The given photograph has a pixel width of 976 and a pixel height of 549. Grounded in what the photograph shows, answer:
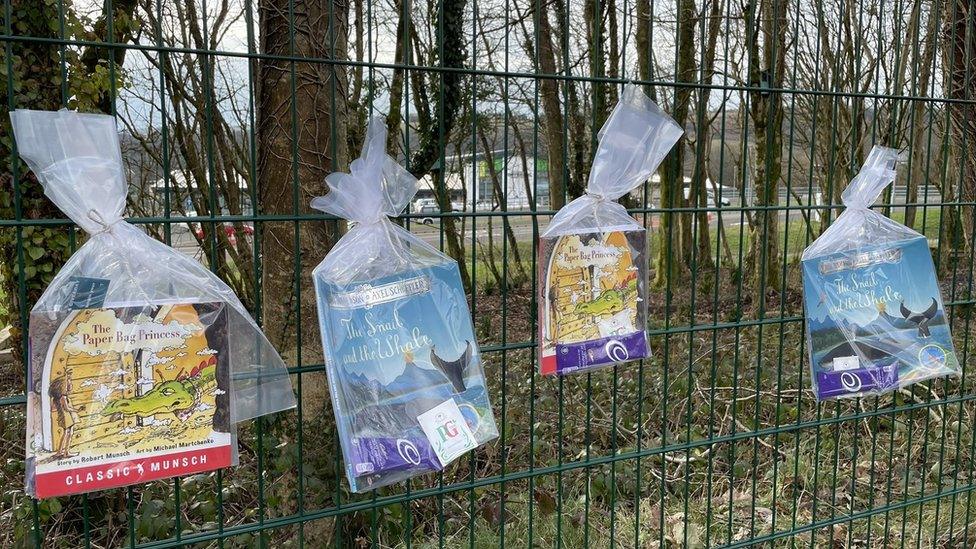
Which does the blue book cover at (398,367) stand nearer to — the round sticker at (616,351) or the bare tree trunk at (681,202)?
the round sticker at (616,351)

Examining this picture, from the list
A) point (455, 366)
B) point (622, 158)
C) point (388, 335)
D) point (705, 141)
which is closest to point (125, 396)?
point (388, 335)

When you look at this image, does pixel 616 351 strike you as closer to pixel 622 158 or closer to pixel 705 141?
pixel 622 158

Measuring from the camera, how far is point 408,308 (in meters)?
1.86

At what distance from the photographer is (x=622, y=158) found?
86.0 inches

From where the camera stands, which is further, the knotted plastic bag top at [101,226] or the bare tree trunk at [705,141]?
the bare tree trunk at [705,141]

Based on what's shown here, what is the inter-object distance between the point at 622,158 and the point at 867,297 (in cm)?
108

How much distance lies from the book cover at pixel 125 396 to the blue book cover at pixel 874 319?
6.24 feet

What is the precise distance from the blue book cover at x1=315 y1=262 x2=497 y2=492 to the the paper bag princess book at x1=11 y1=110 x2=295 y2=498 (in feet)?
0.83

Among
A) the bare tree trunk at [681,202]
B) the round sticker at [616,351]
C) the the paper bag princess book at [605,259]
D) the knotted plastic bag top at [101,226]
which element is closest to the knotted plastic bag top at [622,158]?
the the paper bag princess book at [605,259]

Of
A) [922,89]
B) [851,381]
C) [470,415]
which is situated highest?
[922,89]

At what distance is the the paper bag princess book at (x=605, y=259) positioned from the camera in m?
2.11

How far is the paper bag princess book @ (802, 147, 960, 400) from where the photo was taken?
255cm

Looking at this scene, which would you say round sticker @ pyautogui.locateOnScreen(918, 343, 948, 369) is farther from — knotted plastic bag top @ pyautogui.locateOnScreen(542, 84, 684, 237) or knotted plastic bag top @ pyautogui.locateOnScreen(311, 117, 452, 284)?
knotted plastic bag top @ pyautogui.locateOnScreen(311, 117, 452, 284)

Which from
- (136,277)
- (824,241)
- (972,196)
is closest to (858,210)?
(824,241)
